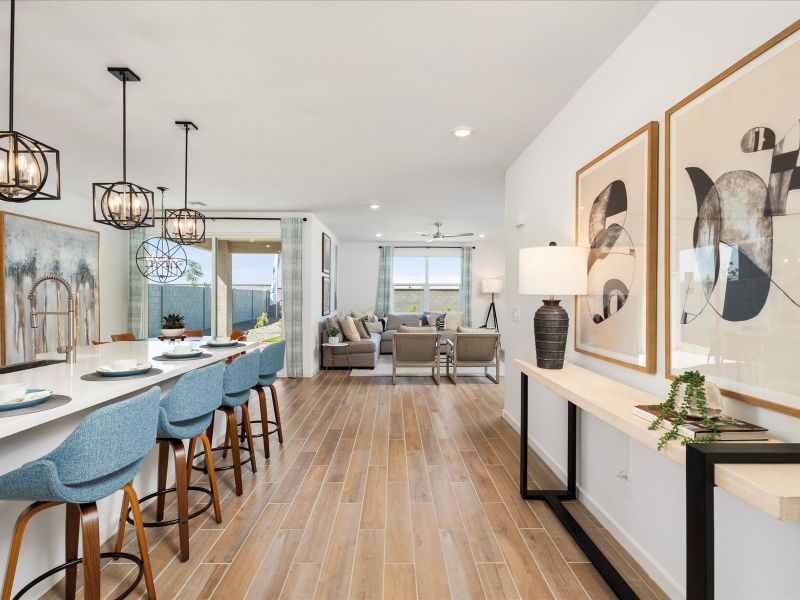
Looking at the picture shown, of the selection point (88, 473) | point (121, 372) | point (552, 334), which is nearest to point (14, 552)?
point (88, 473)

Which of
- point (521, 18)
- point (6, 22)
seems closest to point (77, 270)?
point (6, 22)

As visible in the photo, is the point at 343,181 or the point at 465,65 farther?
the point at 343,181

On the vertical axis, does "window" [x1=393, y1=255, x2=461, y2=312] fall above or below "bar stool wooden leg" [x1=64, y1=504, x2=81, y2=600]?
above

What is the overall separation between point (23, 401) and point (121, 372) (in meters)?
0.60

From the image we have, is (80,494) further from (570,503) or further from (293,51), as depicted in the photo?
(570,503)

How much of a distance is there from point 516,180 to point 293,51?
2.48m

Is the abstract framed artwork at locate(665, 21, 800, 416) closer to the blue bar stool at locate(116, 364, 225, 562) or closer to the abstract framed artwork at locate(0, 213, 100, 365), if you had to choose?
the blue bar stool at locate(116, 364, 225, 562)

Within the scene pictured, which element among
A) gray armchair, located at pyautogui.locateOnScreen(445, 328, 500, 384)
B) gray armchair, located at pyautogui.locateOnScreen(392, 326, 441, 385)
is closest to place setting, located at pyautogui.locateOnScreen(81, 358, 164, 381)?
gray armchair, located at pyautogui.locateOnScreen(392, 326, 441, 385)

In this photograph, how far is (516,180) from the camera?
13.3 feet

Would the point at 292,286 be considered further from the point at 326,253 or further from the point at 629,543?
the point at 629,543

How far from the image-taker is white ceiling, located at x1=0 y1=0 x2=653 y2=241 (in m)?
2.01

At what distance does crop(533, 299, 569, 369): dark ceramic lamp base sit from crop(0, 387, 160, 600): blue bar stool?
204 centimetres

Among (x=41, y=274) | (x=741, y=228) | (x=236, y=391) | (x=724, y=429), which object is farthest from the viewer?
(x=41, y=274)

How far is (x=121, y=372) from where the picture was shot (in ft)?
6.86
